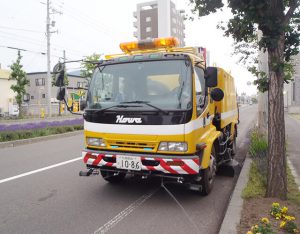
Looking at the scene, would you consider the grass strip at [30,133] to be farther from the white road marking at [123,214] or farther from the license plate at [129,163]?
the license plate at [129,163]

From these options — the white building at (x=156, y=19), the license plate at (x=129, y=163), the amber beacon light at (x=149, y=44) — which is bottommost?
the license plate at (x=129, y=163)

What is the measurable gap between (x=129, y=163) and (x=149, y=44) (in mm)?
2324

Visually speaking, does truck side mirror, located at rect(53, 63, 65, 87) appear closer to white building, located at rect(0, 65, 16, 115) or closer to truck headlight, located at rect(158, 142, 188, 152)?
truck headlight, located at rect(158, 142, 188, 152)

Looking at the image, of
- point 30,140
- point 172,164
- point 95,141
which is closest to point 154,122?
point 172,164

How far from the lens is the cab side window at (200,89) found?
512cm

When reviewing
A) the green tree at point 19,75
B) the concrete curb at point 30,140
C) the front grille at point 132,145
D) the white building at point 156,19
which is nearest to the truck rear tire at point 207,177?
the front grille at point 132,145

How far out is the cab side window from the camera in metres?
5.12

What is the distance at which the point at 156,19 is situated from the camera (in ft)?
273

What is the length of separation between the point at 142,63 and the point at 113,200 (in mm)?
2373

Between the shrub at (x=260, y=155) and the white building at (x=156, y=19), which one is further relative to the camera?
the white building at (x=156, y=19)

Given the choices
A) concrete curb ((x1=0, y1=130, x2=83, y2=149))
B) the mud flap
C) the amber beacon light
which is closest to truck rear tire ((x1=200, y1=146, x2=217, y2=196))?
the mud flap

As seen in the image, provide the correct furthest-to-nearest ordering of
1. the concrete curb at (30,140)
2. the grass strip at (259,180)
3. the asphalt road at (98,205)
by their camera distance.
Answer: the concrete curb at (30,140)
the grass strip at (259,180)
the asphalt road at (98,205)

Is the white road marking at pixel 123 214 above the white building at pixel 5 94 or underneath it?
underneath

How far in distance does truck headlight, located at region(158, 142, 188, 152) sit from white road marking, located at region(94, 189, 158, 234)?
42.8 inches
